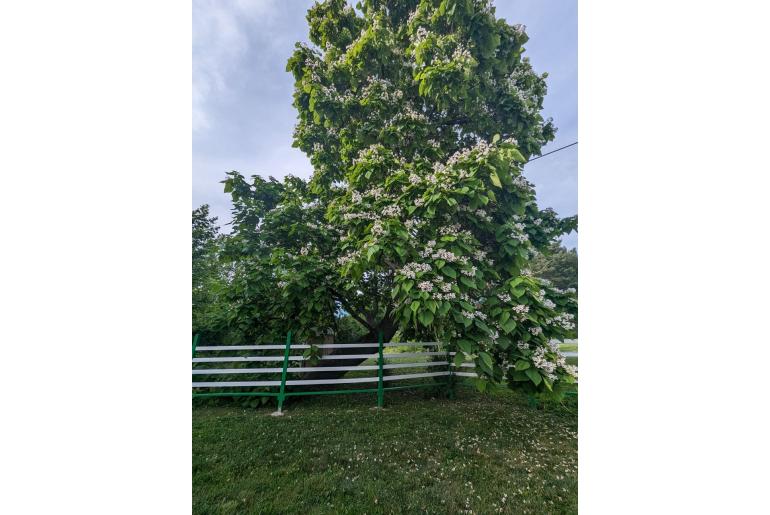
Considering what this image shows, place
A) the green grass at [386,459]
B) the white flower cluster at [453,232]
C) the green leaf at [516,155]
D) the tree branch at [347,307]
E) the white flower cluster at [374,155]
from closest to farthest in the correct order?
the green grass at [386,459]
the green leaf at [516,155]
the white flower cluster at [453,232]
the white flower cluster at [374,155]
the tree branch at [347,307]

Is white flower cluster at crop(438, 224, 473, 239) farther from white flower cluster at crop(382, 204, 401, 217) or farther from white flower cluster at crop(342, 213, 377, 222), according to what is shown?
white flower cluster at crop(342, 213, 377, 222)

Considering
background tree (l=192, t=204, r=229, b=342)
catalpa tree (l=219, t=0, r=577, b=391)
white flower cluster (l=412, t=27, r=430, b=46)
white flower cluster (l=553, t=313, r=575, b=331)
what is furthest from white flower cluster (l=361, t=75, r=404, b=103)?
white flower cluster (l=553, t=313, r=575, b=331)

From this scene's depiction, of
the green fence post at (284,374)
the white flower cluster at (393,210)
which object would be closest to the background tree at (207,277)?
the green fence post at (284,374)

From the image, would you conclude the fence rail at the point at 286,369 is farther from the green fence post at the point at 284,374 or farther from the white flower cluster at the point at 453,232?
the white flower cluster at the point at 453,232

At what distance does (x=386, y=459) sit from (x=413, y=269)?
1110 mm

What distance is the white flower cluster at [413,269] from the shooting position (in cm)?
135

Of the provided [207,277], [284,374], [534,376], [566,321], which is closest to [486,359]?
[534,376]

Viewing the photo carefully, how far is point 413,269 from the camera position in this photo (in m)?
1.40

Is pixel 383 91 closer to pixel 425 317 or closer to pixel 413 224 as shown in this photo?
pixel 413 224

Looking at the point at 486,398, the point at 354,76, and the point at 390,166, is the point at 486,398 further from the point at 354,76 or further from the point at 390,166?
the point at 354,76

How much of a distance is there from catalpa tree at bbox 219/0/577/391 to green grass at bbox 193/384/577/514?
0.47 metres

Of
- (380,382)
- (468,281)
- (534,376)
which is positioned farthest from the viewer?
(380,382)
